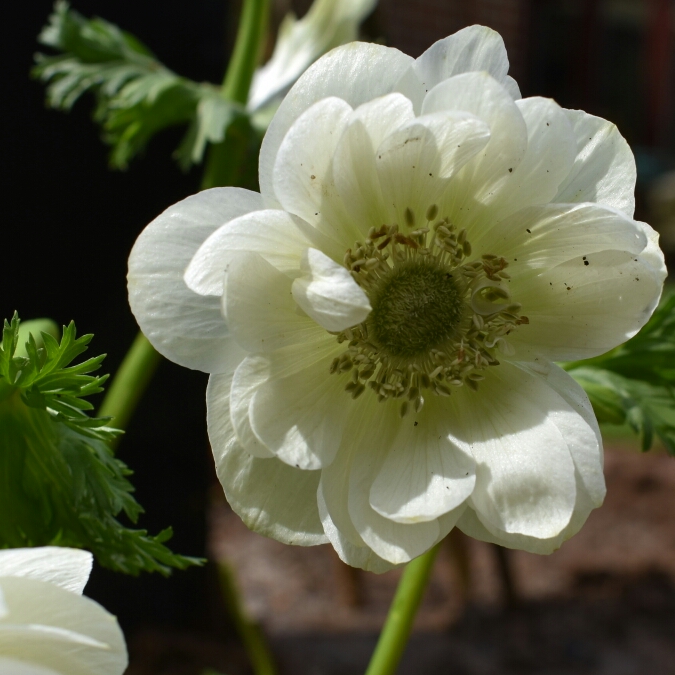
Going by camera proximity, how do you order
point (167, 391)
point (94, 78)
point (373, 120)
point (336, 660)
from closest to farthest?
point (373, 120) → point (94, 78) → point (167, 391) → point (336, 660)

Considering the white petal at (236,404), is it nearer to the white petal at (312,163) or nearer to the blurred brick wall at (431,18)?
the white petal at (312,163)

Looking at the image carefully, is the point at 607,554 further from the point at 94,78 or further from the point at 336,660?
the point at 94,78

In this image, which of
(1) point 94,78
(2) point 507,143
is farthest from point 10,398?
(1) point 94,78

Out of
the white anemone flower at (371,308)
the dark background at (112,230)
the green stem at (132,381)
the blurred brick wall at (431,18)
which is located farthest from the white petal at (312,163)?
the blurred brick wall at (431,18)

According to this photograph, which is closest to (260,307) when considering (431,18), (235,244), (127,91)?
(235,244)

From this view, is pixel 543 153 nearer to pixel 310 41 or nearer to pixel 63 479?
pixel 63 479

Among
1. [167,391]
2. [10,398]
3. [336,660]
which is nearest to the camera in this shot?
[10,398]

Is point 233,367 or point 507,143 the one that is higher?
point 507,143

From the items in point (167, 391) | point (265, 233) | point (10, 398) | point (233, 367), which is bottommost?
point (167, 391)
